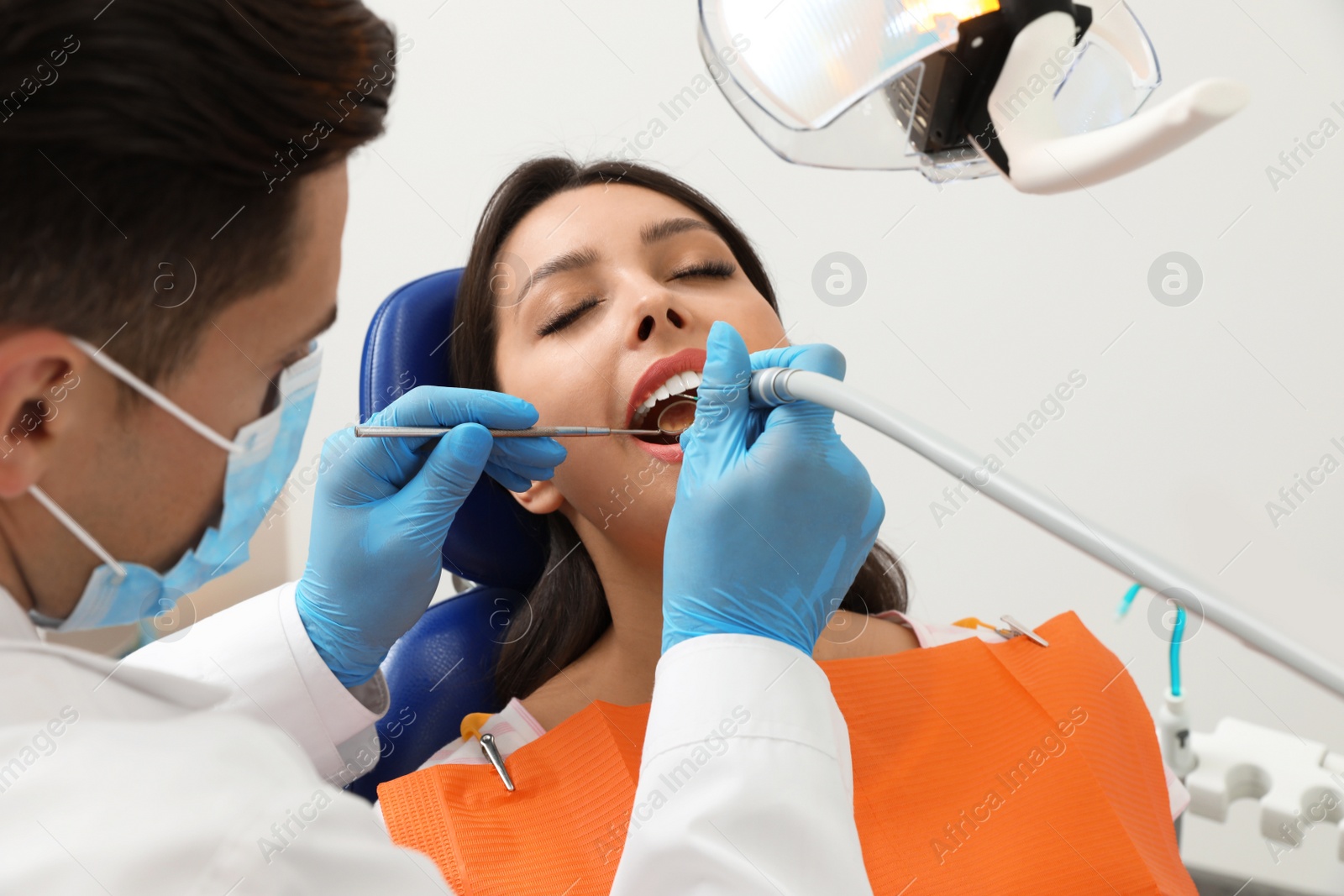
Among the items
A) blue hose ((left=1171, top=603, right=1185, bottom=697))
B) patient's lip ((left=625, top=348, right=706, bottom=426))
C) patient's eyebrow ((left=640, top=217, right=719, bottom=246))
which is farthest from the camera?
blue hose ((left=1171, top=603, right=1185, bottom=697))

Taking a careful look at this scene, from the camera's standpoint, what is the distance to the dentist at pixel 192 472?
600 millimetres

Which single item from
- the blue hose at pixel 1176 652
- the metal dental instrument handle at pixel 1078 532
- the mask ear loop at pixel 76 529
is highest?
the metal dental instrument handle at pixel 1078 532

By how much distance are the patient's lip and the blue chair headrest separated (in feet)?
1.31

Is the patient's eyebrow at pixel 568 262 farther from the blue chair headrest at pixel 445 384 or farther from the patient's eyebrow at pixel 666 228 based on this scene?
the blue chair headrest at pixel 445 384

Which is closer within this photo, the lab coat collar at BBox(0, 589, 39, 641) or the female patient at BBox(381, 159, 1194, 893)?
the lab coat collar at BBox(0, 589, 39, 641)

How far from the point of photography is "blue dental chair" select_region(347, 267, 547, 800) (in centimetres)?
152

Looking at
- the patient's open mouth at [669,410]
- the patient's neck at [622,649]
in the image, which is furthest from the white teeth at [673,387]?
the patient's neck at [622,649]

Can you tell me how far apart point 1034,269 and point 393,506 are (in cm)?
158

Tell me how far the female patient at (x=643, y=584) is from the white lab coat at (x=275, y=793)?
215 millimetres

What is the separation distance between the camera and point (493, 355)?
1.49 metres

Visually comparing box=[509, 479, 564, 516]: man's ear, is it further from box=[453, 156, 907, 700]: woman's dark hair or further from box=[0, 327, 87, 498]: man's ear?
box=[0, 327, 87, 498]: man's ear

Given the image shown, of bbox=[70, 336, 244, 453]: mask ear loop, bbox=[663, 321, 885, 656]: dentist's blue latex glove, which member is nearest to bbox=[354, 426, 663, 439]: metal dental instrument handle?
bbox=[663, 321, 885, 656]: dentist's blue latex glove

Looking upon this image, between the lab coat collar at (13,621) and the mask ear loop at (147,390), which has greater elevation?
the mask ear loop at (147,390)

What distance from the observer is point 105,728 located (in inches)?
25.0
